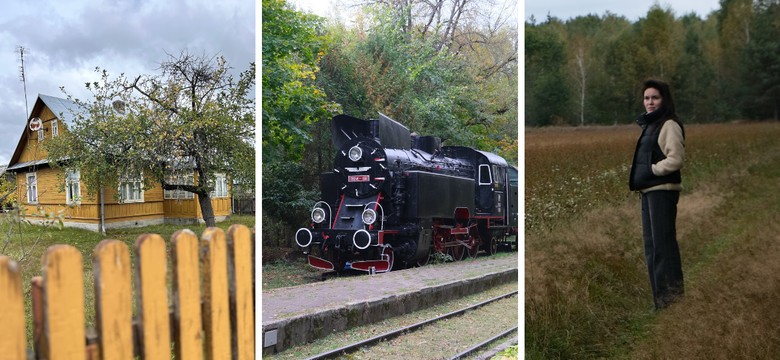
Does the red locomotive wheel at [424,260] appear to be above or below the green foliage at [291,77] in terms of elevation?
below

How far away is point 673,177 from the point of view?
10.1ft

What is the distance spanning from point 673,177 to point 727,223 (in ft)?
1.19

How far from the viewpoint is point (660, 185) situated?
3090 millimetres

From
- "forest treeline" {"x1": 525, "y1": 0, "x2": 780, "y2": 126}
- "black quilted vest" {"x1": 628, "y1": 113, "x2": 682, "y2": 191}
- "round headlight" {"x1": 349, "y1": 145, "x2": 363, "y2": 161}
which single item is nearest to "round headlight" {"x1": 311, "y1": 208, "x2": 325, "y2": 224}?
"round headlight" {"x1": 349, "y1": 145, "x2": 363, "y2": 161}

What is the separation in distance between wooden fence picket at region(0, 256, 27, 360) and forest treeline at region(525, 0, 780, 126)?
262 centimetres

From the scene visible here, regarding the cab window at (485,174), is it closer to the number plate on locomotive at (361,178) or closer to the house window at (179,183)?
the number plate on locomotive at (361,178)

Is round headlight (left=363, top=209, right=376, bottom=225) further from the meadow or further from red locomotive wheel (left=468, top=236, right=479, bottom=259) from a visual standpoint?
the meadow

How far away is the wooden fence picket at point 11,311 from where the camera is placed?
2.02m

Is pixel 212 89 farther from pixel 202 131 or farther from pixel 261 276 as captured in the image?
pixel 261 276

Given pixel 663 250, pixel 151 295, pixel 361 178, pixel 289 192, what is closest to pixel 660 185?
pixel 663 250

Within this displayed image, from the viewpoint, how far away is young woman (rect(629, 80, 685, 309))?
120 inches

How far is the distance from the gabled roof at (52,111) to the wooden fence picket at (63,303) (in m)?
1.77

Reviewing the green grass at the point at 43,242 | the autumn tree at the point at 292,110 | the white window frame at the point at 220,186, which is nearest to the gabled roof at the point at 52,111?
the green grass at the point at 43,242

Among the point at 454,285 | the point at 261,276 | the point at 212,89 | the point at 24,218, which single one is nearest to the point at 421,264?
the point at 454,285
